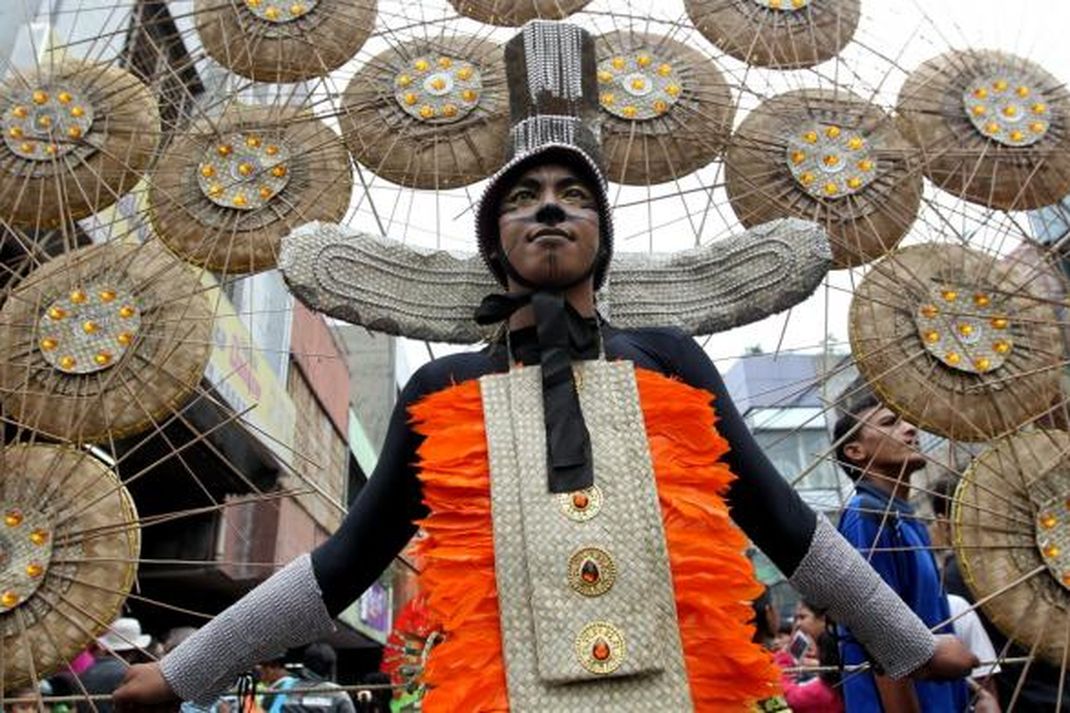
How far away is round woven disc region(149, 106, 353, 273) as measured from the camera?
2947 mm

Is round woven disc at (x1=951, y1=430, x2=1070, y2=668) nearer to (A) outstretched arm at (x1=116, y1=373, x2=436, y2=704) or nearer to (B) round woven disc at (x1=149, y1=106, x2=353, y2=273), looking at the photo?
(A) outstretched arm at (x1=116, y1=373, x2=436, y2=704)

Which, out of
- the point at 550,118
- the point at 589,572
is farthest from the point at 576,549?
the point at 550,118

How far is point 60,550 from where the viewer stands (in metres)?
2.57

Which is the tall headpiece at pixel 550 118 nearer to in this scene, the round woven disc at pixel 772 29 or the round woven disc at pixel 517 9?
the round woven disc at pixel 517 9

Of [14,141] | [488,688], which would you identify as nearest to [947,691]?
[488,688]

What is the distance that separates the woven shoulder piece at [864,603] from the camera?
5.98 ft

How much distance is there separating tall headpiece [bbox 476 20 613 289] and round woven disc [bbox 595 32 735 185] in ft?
2.72

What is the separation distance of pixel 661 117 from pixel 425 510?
1621mm

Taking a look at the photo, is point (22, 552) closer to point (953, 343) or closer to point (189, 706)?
point (189, 706)

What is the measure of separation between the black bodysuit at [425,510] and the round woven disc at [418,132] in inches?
47.0

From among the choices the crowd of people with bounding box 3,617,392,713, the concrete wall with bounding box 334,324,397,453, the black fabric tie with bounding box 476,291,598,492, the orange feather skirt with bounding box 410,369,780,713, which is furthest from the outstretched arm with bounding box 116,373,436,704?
the concrete wall with bounding box 334,324,397,453

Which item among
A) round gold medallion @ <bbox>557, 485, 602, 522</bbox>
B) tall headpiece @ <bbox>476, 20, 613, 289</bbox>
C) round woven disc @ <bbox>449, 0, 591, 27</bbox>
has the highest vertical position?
round woven disc @ <bbox>449, 0, 591, 27</bbox>

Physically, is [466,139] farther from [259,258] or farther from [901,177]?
[901,177]

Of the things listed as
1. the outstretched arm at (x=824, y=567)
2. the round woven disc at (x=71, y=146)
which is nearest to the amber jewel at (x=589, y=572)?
the outstretched arm at (x=824, y=567)
